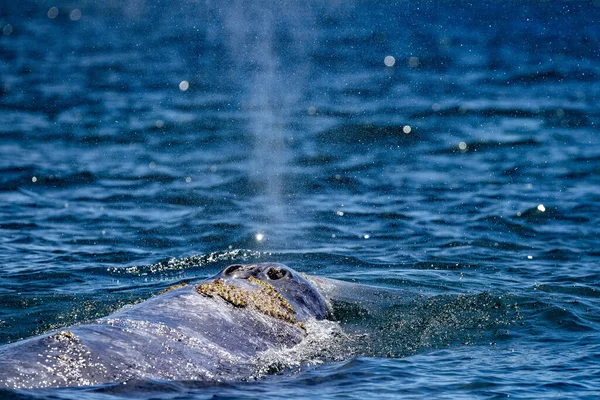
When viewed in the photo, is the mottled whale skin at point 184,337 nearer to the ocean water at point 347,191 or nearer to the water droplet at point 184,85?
the ocean water at point 347,191

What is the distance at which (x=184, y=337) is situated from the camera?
9414mm

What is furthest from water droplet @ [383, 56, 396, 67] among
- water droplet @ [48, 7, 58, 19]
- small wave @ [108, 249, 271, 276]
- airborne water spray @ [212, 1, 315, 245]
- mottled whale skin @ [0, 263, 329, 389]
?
mottled whale skin @ [0, 263, 329, 389]

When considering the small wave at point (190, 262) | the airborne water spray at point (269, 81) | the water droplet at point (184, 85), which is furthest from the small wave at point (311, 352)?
the water droplet at point (184, 85)

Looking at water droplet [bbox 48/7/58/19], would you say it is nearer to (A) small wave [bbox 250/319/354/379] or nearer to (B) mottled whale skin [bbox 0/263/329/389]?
(B) mottled whale skin [bbox 0/263/329/389]

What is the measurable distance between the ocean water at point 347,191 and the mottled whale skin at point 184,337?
25 centimetres

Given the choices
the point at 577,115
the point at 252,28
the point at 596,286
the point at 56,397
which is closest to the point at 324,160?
the point at 577,115

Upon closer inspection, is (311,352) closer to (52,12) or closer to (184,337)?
(184,337)

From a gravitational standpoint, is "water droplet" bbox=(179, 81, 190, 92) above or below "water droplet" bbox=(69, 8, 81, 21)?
below

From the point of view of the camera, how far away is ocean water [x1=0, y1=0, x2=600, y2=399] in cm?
1155

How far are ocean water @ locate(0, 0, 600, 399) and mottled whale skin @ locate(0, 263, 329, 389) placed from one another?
0.25 metres

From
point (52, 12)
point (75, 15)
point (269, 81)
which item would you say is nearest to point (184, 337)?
point (269, 81)

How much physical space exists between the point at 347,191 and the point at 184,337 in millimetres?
12815

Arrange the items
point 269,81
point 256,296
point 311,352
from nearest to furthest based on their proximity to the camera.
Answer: point 311,352 → point 256,296 → point 269,81

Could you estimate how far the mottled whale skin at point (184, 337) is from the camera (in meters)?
8.43
